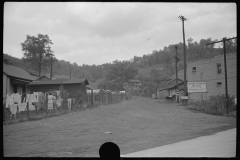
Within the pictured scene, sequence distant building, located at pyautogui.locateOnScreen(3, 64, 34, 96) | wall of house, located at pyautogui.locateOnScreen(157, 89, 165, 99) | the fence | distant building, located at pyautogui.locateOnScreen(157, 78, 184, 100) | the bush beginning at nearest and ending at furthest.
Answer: the fence → the bush → distant building, located at pyautogui.locateOnScreen(3, 64, 34, 96) → distant building, located at pyautogui.locateOnScreen(157, 78, 184, 100) → wall of house, located at pyautogui.locateOnScreen(157, 89, 165, 99)

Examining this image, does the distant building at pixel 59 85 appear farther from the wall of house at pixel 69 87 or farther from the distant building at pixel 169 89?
the distant building at pixel 169 89

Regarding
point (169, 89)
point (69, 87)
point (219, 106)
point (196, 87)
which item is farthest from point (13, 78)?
point (169, 89)

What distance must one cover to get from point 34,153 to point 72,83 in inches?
511

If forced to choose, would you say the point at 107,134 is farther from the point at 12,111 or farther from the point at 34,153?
the point at 12,111

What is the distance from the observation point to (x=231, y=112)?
12.6 meters

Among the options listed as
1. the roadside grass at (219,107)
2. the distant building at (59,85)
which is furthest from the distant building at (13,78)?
the roadside grass at (219,107)

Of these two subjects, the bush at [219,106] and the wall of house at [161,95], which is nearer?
the bush at [219,106]

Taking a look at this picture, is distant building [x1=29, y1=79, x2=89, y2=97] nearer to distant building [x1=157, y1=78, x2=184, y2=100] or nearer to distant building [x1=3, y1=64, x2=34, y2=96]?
distant building [x1=3, y1=64, x2=34, y2=96]

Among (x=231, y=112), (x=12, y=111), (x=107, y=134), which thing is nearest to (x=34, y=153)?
(x=107, y=134)

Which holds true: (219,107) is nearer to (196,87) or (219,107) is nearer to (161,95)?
(196,87)

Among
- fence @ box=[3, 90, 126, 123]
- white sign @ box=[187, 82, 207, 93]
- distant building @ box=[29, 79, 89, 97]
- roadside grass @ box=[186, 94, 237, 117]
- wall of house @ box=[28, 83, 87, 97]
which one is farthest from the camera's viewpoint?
white sign @ box=[187, 82, 207, 93]

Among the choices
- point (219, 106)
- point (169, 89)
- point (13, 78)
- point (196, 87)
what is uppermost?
point (13, 78)

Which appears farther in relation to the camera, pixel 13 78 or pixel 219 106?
pixel 13 78

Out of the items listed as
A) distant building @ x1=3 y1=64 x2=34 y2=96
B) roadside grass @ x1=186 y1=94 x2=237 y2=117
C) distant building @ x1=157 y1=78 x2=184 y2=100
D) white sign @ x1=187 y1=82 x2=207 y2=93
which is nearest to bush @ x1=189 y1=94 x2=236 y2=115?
roadside grass @ x1=186 y1=94 x2=237 y2=117
